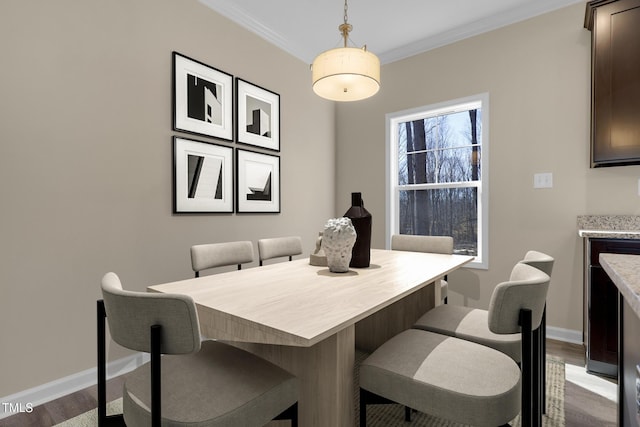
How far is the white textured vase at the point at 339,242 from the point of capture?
1591 mm

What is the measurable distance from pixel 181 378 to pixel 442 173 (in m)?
3.10

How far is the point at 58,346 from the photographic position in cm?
190

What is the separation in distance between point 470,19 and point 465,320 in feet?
9.05

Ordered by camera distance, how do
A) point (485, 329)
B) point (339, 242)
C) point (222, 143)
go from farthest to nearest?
point (222, 143), point (339, 242), point (485, 329)

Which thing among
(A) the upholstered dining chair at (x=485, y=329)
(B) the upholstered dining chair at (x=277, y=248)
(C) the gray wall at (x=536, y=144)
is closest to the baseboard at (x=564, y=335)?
(C) the gray wall at (x=536, y=144)

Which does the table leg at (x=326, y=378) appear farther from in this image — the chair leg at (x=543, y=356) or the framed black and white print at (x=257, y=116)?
the framed black and white print at (x=257, y=116)

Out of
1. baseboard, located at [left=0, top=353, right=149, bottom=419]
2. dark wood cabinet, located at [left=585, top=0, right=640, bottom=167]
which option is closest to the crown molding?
dark wood cabinet, located at [left=585, top=0, right=640, bottom=167]

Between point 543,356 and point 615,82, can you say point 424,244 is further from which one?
point 615,82

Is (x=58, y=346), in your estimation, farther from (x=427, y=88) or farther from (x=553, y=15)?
(x=553, y=15)

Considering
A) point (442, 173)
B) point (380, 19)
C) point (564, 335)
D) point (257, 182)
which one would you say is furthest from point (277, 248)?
point (564, 335)

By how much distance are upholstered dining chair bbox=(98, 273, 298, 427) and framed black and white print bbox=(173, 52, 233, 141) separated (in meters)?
1.74

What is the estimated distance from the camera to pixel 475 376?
1.02 m

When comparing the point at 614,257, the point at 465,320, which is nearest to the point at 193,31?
the point at 465,320

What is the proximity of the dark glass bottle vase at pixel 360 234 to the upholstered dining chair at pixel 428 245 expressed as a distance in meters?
0.91
